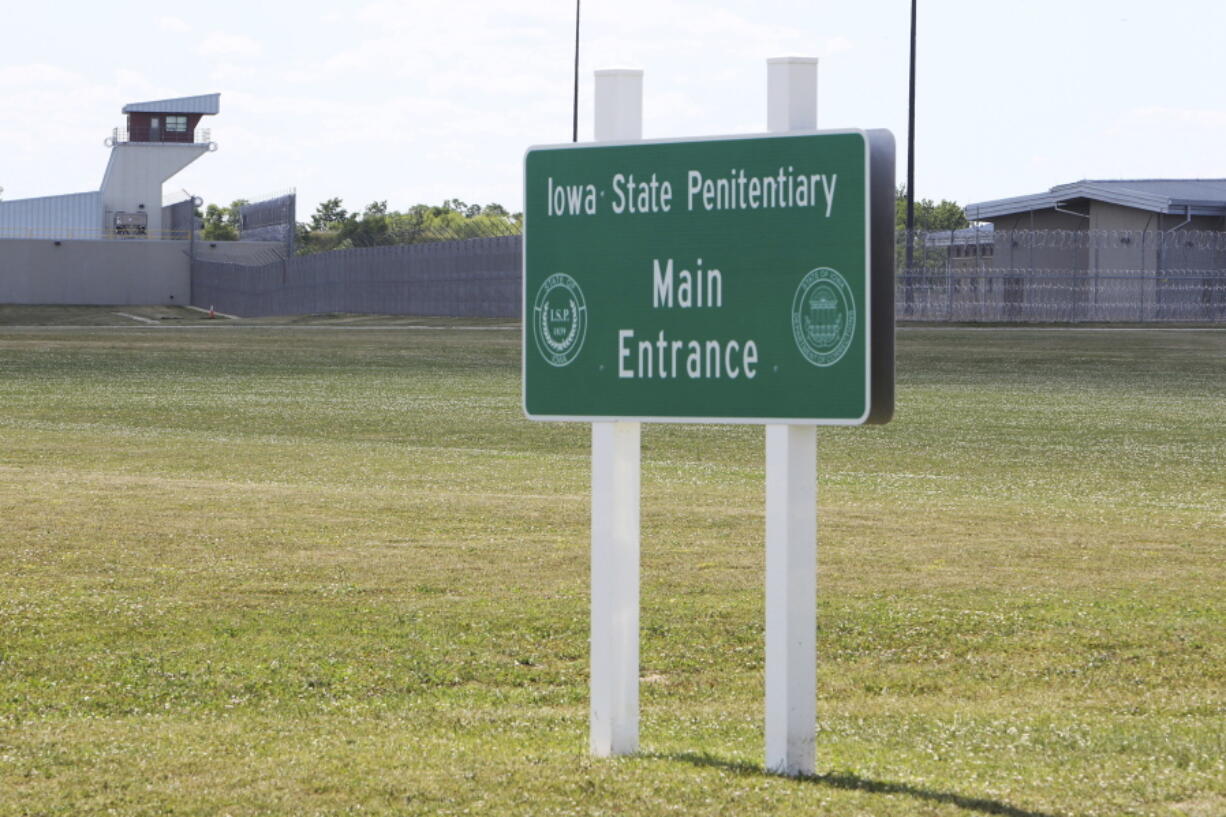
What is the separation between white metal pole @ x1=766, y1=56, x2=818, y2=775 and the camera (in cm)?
536

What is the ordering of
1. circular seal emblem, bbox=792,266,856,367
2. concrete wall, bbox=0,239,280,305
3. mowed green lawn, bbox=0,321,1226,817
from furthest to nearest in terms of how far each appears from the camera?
concrete wall, bbox=0,239,280,305
mowed green lawn, bbox=0,321,1226,817
circular seal emblem, bbox=792,266,856,367

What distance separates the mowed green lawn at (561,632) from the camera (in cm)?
551

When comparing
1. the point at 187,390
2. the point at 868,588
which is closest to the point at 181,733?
the point at 868,588

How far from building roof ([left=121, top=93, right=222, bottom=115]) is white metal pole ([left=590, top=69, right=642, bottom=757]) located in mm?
93453

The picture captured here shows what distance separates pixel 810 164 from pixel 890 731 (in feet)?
7.52

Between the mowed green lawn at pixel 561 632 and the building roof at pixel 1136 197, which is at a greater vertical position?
the building roof at pixel 1136 197

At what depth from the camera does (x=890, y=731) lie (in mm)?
6531

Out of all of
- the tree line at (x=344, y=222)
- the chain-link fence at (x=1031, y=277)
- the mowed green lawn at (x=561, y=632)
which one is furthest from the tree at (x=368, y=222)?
the mowed green lawn at (x=561, y=632)

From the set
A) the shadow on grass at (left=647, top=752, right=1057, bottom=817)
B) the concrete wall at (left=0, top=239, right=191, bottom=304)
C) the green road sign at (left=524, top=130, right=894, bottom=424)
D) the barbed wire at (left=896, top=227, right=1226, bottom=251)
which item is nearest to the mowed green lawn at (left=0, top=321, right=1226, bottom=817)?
the shadow on grass at (left=647, top=752, right=1057, bottom=817)

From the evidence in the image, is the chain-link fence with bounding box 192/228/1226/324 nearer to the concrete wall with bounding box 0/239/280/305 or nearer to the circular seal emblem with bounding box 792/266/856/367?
the concrete wall with bounding box 0/239/280/305

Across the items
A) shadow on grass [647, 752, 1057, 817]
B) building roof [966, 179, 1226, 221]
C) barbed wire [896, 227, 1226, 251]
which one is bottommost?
shadow on grass [647, 752, 1057, 817]

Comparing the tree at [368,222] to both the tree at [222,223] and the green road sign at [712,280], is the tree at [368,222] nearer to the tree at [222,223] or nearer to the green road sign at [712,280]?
the tree at [222,223]

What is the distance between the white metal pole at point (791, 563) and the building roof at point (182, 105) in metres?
93.9

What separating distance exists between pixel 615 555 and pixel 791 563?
0.67 meters
